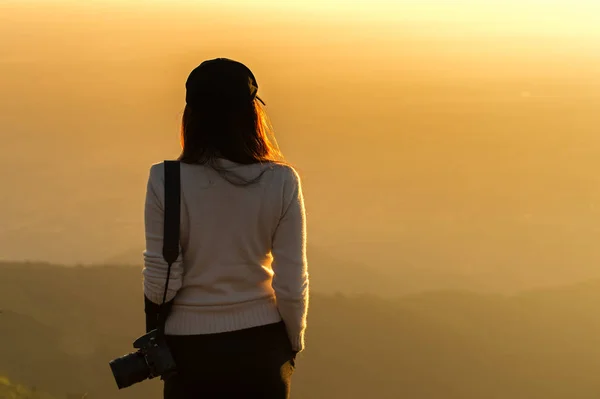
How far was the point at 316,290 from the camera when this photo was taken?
79.0 metres

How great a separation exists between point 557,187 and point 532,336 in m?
111

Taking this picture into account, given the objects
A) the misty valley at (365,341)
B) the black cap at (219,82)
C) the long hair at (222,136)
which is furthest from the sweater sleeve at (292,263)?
the misty valley at (365,341)

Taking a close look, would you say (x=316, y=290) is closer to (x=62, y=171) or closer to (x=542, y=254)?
(x=542, y=254)

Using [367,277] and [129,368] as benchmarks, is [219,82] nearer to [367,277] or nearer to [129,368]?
[129,368]

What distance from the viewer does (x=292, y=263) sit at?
7.08ft

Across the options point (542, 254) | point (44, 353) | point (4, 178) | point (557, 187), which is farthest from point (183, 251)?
point (557, 187)

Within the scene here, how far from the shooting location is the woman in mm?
2074

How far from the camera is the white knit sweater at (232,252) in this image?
207 cm

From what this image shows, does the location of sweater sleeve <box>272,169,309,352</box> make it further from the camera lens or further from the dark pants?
the camera lens

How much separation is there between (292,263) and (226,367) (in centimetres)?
34

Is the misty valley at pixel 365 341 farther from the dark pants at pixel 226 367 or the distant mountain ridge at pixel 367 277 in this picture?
the dark pants at pixel 226 367

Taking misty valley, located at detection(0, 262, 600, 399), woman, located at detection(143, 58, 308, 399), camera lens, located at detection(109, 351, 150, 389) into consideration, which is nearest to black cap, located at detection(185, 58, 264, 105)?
woman, located at detection(143, 58, 308, 399)

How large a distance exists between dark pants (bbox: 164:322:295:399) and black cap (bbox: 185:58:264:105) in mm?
663

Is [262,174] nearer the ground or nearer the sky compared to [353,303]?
nearer the sky
